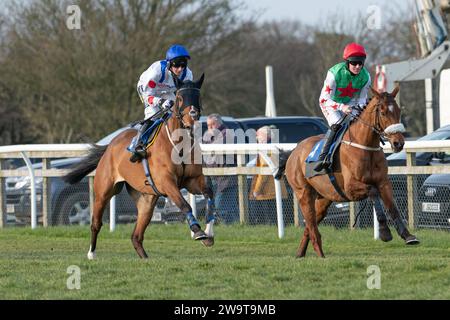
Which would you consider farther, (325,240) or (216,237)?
(216,237)

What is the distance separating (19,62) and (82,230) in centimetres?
1891

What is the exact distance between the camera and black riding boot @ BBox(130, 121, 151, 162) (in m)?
11.2

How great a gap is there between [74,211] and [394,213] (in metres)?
7.47

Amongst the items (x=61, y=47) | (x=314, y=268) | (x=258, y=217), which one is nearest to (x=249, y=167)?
(x=258, y=217)

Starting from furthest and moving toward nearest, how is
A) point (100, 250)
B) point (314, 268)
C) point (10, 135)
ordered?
point (10, 135) → point (100, 250) → point (314, 268)

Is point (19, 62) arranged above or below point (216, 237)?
above

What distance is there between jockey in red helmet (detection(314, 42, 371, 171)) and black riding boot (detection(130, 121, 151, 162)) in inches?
72.5

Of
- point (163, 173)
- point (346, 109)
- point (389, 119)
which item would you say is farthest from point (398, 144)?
point (163, 173)

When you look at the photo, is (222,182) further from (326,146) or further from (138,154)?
(326,146)

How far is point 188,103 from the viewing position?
10586mm

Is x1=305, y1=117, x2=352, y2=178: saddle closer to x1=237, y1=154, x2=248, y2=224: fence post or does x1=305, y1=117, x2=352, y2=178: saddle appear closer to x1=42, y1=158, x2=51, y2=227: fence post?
x1=237, y1=154, x2=248, y2=224: fence post

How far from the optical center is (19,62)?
109ft
